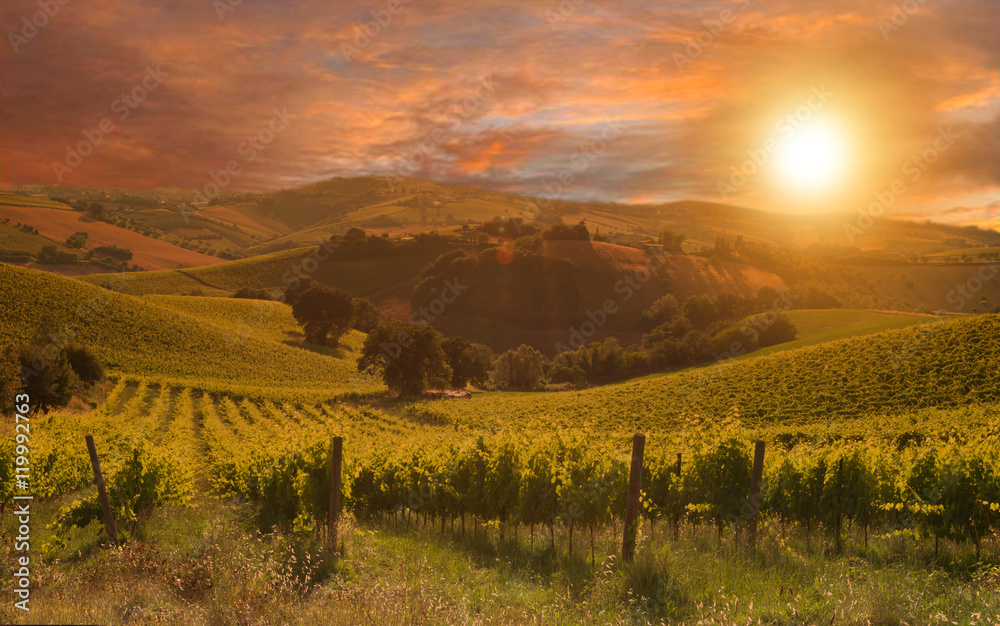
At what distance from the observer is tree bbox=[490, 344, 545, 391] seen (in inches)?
3487

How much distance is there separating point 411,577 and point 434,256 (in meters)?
164

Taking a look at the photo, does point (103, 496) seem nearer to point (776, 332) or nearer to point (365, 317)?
point (776, 332)

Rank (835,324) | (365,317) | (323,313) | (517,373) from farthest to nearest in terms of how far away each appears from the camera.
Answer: (365,317) → (835,324) → (323,313) → (517,373)

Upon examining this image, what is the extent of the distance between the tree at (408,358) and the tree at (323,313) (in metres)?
26.8

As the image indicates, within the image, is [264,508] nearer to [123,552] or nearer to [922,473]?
[123,552]

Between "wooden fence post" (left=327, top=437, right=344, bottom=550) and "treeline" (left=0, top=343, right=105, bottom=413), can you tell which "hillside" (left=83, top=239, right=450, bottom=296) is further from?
"wooden fence post" (left=327, top=437, right=344, bottom=550)

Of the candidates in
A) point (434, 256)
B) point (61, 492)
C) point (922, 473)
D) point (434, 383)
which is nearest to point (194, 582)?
point (61, 492)

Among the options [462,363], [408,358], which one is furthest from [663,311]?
[408,358]

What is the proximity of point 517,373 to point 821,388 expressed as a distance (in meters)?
49.9

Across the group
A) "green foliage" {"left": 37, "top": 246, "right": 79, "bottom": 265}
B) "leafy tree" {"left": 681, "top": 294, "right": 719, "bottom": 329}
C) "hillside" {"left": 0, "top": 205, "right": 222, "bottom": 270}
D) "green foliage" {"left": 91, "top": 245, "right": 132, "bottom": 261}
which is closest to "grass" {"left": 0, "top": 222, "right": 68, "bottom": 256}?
"green foliage" {"left": 37, "top": 246, "right": 79, "bottom": 265}

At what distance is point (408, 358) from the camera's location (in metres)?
66.5

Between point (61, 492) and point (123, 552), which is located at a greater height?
point (123, 552)

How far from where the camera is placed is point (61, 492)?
14.7 m

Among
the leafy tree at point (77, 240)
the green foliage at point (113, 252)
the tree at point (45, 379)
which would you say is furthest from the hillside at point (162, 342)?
the leafy tree at point (77, 240)
